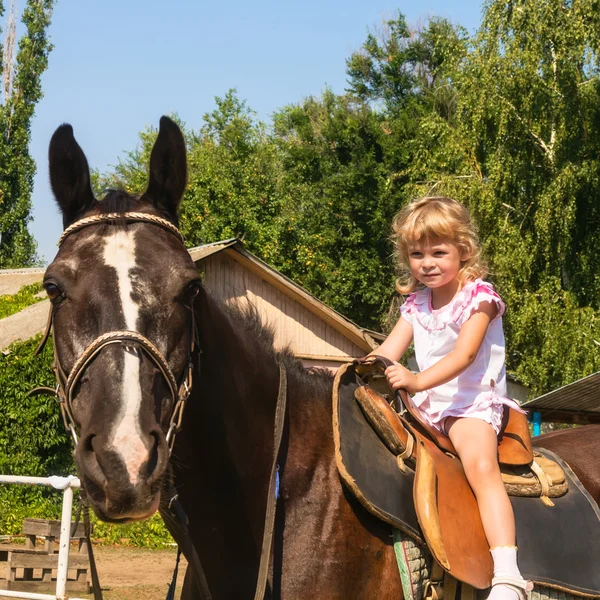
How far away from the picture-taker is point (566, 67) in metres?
21.2

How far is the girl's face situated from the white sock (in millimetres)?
1032

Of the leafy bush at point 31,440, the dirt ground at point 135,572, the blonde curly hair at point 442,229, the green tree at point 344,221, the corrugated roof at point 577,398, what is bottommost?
the dirt ground at point 135,572

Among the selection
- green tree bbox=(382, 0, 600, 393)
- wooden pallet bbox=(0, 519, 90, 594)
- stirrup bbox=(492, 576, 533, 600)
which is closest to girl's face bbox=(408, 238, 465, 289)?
stirrup bbox=(492, 576, 533, 600)

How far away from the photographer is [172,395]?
2.35 m

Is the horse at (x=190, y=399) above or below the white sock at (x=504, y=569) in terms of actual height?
above

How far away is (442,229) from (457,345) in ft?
1.54

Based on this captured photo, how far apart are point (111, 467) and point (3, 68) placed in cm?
3861

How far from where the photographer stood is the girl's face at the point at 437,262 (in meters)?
3.20

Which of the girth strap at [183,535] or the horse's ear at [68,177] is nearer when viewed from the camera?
the girth strap at [183,535]

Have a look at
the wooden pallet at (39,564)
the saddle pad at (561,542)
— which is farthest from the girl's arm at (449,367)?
the wooden pallet at (39,564)

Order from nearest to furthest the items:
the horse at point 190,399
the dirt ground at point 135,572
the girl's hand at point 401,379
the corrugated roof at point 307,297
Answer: the horse at point 190,399 → the girl's hand at point 401,379 → the dirt ground at point 135,572 → the corrugated roof at point 307,297

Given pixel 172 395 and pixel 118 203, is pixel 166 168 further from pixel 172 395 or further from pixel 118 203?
pixel 172 395

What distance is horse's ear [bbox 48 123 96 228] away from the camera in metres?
2.74

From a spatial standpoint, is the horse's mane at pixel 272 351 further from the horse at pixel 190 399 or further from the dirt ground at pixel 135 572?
the dirt ground at pixel 135 572
